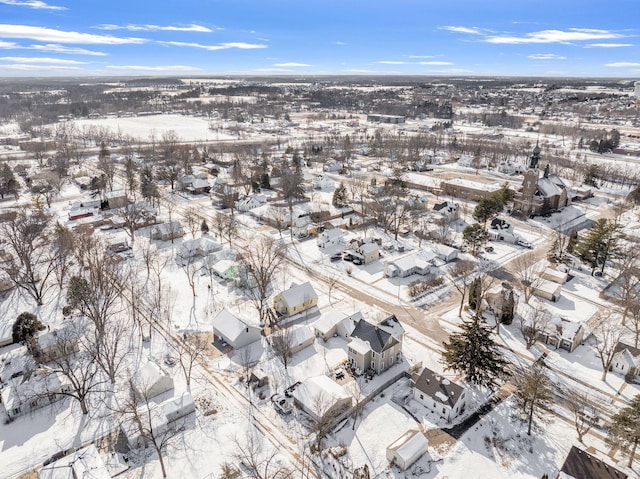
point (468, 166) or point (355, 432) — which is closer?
point (355, 432)

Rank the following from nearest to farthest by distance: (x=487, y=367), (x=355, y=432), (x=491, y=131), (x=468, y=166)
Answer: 1. (x=355, y=432)
2. (x=487, y=367)
3. (x=468, y=166)
4. (x=491, y=131)

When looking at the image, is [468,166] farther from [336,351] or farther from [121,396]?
[121,396]

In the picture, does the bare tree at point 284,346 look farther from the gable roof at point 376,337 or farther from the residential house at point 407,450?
the residential house at point 407,450

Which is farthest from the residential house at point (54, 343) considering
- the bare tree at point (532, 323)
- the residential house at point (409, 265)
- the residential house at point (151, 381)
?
the bare tree at point (532, 323)

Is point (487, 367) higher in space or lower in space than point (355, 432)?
higher

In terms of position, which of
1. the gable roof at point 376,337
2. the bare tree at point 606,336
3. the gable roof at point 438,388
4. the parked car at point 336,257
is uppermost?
the gable roof at point 376,337

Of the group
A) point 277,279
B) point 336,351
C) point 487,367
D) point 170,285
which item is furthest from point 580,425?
point 170,285
